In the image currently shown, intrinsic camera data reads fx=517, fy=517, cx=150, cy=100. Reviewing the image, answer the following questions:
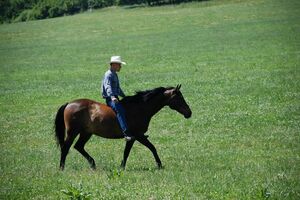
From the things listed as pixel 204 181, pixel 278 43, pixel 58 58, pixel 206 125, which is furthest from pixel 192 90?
pixel 58 58

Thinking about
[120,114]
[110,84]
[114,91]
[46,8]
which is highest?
[110,84]

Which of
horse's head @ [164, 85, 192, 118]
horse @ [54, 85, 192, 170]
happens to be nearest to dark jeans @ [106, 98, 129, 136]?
horse @ [54, 85, 192, 170]

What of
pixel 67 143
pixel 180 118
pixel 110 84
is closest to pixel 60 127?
pixel 67 143

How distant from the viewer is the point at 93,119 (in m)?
12.9

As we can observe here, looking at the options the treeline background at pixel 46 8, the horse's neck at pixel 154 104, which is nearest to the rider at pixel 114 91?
the horse's neck at pixel 154 104

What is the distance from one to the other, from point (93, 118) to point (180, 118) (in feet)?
25.8

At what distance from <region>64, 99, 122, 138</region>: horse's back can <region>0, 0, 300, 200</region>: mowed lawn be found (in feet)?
3.23

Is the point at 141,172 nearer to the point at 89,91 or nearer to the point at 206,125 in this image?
the point at 206,125

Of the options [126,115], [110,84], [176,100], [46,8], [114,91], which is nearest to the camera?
[110,84]

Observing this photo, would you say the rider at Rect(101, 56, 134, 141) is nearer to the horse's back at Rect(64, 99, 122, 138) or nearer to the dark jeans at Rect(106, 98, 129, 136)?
the dark jeans at Rect(106, 98, 129, 136)

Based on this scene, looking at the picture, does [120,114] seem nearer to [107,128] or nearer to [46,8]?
[107,128]

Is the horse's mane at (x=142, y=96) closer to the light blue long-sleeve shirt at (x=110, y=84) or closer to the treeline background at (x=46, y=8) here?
the light blue long-sleeve shirt at (x=110, y=84)

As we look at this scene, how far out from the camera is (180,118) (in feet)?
66.7

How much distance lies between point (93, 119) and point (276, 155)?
4849mm
